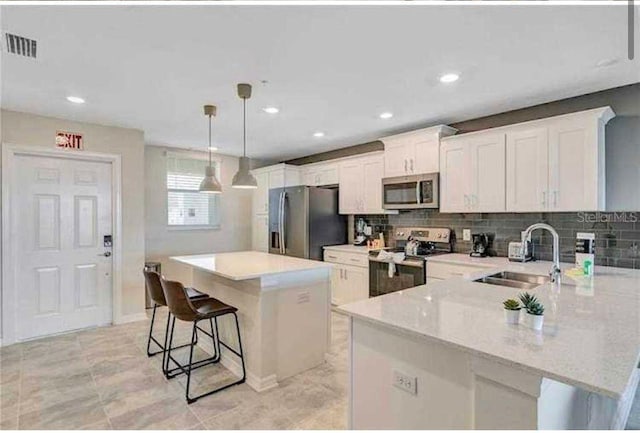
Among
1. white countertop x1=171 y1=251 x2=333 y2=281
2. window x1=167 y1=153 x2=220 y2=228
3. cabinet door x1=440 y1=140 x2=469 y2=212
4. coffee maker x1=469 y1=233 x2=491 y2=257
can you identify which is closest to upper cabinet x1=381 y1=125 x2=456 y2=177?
cabinet door x1=440 y1=140 x2=469 y2=212

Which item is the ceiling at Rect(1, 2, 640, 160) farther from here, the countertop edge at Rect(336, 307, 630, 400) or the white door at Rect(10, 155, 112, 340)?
the countertop edge at Rect(336, 307, 630, 400)

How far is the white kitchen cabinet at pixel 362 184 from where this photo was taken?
458 cm

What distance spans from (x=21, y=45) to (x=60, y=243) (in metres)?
2.44

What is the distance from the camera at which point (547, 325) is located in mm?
1366

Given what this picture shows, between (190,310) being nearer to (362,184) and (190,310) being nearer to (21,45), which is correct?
(21,45)

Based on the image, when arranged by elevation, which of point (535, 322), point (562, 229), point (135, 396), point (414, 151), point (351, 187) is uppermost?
point (414, 151)

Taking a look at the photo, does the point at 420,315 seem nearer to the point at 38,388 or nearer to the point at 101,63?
the point at 101,63

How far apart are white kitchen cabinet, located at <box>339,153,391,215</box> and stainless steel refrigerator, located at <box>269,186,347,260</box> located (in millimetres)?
244

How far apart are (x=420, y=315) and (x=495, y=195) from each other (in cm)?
241

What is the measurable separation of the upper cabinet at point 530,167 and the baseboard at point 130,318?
399 centimetres

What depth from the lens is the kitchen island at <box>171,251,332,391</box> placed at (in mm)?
2617

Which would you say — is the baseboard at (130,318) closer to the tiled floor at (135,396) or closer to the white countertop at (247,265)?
the tiled floor at (135,396)

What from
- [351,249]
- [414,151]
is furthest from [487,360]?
[351,249]

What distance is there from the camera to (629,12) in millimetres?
1818
